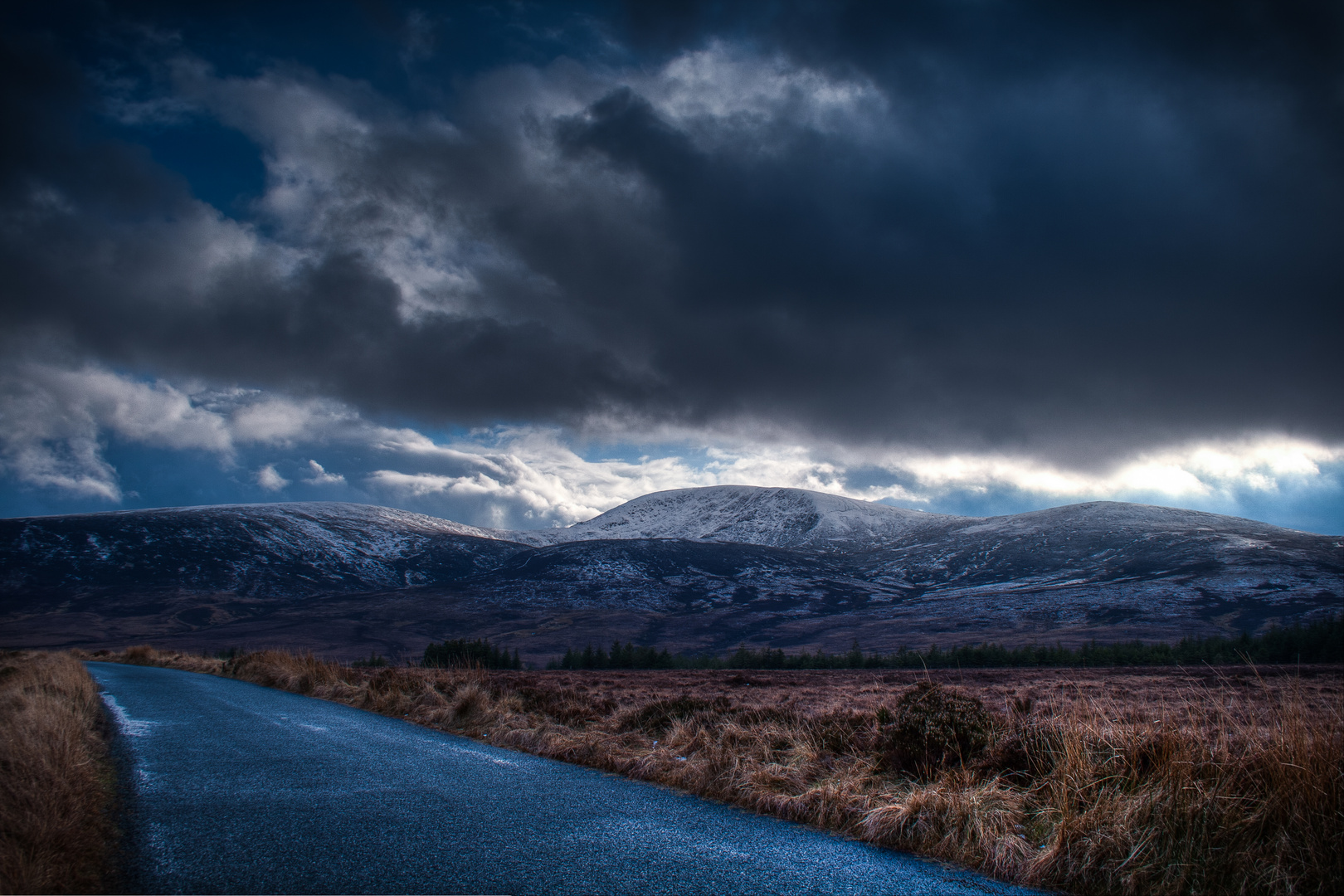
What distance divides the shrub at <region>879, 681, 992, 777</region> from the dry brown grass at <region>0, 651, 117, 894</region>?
26.0 feet

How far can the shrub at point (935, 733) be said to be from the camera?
8227 mm

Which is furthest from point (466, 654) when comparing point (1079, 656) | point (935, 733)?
point (1079, 656)

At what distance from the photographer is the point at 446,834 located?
5.91 meters

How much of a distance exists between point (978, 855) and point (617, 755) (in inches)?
215

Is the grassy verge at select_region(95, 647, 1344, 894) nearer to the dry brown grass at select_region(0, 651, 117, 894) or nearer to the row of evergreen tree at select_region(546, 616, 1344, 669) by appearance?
the dry brown grass at select_region(0, 651, 117, 894)

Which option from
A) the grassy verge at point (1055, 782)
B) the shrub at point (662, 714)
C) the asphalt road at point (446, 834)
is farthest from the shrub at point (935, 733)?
the shrub at point (662, 714)

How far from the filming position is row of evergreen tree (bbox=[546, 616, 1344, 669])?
2847 inches

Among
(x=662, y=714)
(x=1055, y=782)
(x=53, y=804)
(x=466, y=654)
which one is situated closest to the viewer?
(x=53, y=804)

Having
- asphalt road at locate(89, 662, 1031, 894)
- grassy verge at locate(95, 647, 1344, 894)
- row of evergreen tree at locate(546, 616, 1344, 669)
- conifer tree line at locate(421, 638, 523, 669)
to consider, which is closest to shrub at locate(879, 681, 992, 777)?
grassy verge at locate(95, 647, 1344, 894)

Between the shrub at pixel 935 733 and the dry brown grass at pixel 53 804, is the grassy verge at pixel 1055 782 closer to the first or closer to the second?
the shrub at pixel 935 733

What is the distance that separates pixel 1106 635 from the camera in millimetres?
128750

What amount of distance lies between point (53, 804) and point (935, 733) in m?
8.94

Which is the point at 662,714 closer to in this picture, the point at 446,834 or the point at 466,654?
the point at 446,834

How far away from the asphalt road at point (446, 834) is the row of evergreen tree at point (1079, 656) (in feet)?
238
